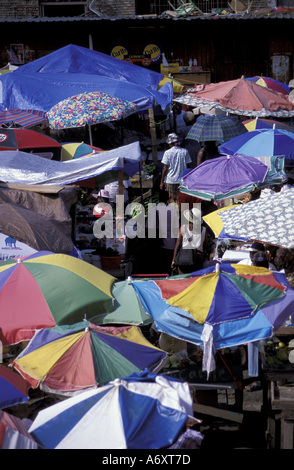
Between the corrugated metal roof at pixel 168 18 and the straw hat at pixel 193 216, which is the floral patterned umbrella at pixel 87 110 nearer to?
the straw hat at pixel 193 216

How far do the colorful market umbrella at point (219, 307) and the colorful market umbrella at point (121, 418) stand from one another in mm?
1716

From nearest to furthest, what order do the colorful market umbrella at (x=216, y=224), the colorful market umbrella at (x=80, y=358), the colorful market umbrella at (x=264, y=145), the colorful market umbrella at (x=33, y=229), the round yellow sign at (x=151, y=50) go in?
1. the colorful market umbrella at (x=80, y=358)
2. the colorful market umbrella at (x=33, y=229)
3. the colorful market umbrella at (x=216, y=224)
4. the colorful market umbrella at (x=264, y=145)
5. the round yellow sign at (x=151, y=50)

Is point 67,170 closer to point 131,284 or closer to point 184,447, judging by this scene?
point 131,284

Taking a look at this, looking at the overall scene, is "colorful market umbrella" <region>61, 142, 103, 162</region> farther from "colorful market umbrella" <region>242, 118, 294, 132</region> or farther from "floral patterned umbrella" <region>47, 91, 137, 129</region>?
"colorful market umbrella" <region>242, 118, 294, 132</region>

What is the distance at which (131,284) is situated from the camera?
24.2 feet

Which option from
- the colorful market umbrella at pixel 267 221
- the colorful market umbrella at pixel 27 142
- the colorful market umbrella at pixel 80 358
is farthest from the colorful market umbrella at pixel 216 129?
the colorful market umbrella at pixel 80 358

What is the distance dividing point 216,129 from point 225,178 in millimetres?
3355

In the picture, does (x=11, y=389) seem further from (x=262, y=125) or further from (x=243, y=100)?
(x=243, y=100)

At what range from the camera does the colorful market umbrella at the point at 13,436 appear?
431cm

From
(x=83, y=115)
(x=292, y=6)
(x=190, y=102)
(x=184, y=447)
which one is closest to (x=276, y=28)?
(x=292, y=6)

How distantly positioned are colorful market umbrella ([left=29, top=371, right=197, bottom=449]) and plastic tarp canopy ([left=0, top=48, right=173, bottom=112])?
10.7 m

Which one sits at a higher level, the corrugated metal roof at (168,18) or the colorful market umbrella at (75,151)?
the corrugated metal roof at (168,18)

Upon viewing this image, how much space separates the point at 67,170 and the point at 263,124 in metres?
5.48

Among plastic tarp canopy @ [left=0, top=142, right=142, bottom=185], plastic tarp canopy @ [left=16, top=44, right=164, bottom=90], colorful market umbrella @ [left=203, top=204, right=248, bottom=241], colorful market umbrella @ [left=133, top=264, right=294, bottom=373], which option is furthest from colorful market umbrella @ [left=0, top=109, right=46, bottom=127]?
colorful market umbrella @ [left=133, top=264, right=294, bottom=373]
